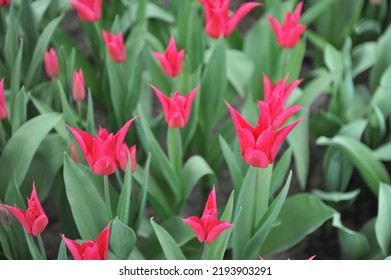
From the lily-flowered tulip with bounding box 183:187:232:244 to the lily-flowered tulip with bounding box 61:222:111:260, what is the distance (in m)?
0.11

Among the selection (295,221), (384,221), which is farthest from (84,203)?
(384,221)

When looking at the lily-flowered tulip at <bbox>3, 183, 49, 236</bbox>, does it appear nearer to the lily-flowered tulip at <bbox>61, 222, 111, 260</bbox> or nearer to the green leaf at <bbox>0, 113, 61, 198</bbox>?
the lily-flowered tulip at <bbox>61, 222, 111, 260</bbox>

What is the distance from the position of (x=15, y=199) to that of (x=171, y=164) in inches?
10.9

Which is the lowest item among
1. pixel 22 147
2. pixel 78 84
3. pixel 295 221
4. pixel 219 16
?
pixel 295 221

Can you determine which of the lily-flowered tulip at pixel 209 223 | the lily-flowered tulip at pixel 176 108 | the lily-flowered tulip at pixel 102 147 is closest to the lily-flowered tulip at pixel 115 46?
the lily-flowered tulip at pixel 176 108

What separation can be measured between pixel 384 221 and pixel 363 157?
0.19 m

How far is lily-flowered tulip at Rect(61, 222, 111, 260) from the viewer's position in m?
0.94

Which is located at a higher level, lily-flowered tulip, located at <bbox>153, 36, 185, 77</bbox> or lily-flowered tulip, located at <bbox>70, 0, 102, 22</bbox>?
lily-flowered tulip, located at <bbox>70, 0, 102, 22</bbox>

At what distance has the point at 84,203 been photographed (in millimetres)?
1143

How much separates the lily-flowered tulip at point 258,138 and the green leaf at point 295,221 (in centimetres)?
32

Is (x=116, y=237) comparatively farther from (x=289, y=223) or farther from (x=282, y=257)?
(x=282, y=257)

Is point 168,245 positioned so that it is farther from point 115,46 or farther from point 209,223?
point 115,46

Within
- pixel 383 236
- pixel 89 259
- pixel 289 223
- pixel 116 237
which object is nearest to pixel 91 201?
pixel 116 237

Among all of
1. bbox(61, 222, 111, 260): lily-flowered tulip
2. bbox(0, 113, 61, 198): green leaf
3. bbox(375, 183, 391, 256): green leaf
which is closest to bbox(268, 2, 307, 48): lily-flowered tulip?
bbox(375, 183, 391, 256): green leaf
